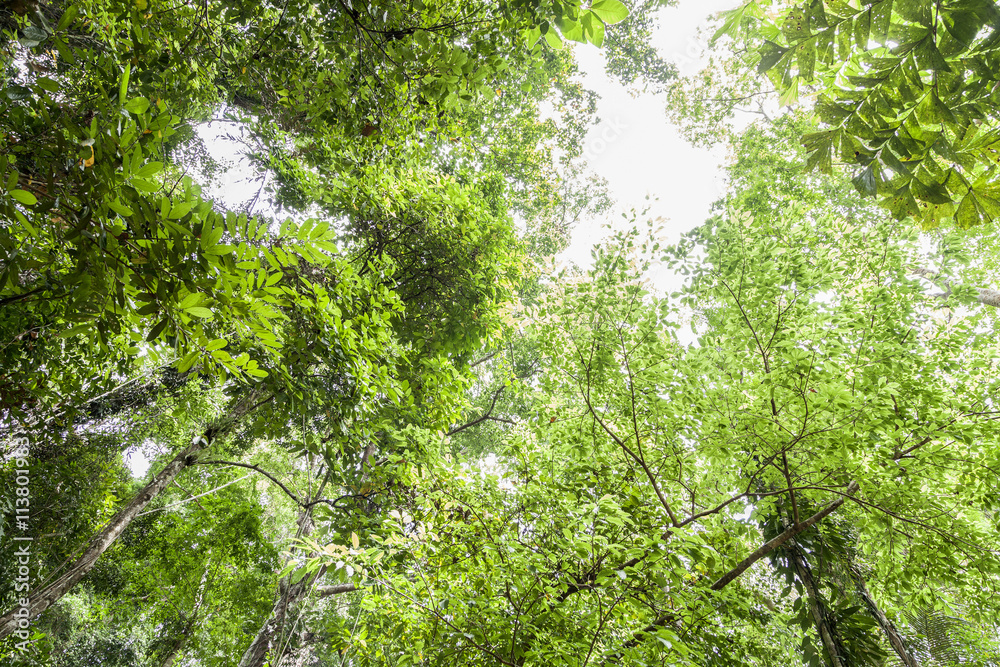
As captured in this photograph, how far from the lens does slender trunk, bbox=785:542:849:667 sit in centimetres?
238

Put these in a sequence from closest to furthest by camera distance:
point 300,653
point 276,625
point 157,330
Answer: point 157,330
point 276,625
point 300,653

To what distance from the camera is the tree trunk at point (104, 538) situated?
3.13 meters

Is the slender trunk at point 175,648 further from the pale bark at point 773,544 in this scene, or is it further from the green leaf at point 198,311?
the green leaf at point 198,311

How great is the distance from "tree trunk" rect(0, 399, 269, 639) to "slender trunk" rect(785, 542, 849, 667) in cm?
428

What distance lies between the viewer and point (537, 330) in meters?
3.25

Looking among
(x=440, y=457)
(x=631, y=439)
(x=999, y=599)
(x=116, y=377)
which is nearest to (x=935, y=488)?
(x=999, y=599)

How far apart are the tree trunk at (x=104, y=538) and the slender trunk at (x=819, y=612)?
4280 millimetres

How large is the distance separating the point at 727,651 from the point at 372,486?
8.58 ft

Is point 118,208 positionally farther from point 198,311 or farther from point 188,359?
point 188,359

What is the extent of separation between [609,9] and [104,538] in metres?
5.23

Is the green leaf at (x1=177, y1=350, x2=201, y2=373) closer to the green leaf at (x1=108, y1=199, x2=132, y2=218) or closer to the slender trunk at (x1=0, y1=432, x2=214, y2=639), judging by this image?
the green leaf at (x1=108, y1=199, x2=132, y2=218)

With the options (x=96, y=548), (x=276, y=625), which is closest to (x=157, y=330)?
(x=96, y=548)

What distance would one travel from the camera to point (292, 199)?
5.30 m

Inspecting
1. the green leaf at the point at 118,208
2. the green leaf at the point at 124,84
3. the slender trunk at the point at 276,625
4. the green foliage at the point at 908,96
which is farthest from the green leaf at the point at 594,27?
the slender trunk at the point at 276,625
